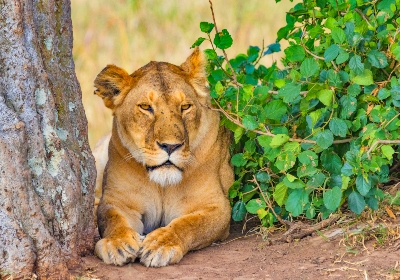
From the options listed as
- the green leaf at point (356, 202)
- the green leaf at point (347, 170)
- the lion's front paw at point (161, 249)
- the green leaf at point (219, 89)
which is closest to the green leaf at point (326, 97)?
the green leaf at point (347, 170)

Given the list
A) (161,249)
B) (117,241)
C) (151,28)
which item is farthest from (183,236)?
(151,28)

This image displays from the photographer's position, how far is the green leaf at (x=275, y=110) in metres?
4.07

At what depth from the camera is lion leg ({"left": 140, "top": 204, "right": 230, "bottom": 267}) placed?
3754mm

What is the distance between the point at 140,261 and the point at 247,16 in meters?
6.82

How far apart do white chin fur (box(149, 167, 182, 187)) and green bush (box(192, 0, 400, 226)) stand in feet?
1.39

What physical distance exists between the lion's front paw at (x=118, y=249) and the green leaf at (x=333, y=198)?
38.6 inches

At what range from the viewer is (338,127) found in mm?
3785

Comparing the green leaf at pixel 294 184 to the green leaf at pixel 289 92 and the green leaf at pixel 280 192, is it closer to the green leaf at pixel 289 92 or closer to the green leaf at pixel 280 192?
the green leaf at pixel 280 192

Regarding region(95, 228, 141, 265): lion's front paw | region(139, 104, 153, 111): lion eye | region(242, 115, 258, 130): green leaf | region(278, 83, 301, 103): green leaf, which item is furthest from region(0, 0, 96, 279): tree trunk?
region(278, 83, 301, 103): green leaf

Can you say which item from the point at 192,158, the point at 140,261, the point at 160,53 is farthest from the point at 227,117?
the point at 160,53

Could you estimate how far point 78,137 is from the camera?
12.6ft

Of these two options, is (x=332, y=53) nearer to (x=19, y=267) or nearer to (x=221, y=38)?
(x=221, y=38)

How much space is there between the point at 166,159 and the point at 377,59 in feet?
3.98

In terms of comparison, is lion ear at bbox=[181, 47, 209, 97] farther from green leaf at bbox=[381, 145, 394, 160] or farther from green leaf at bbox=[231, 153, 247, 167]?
green leaf at bbox=[381, 145, 394, 160]
